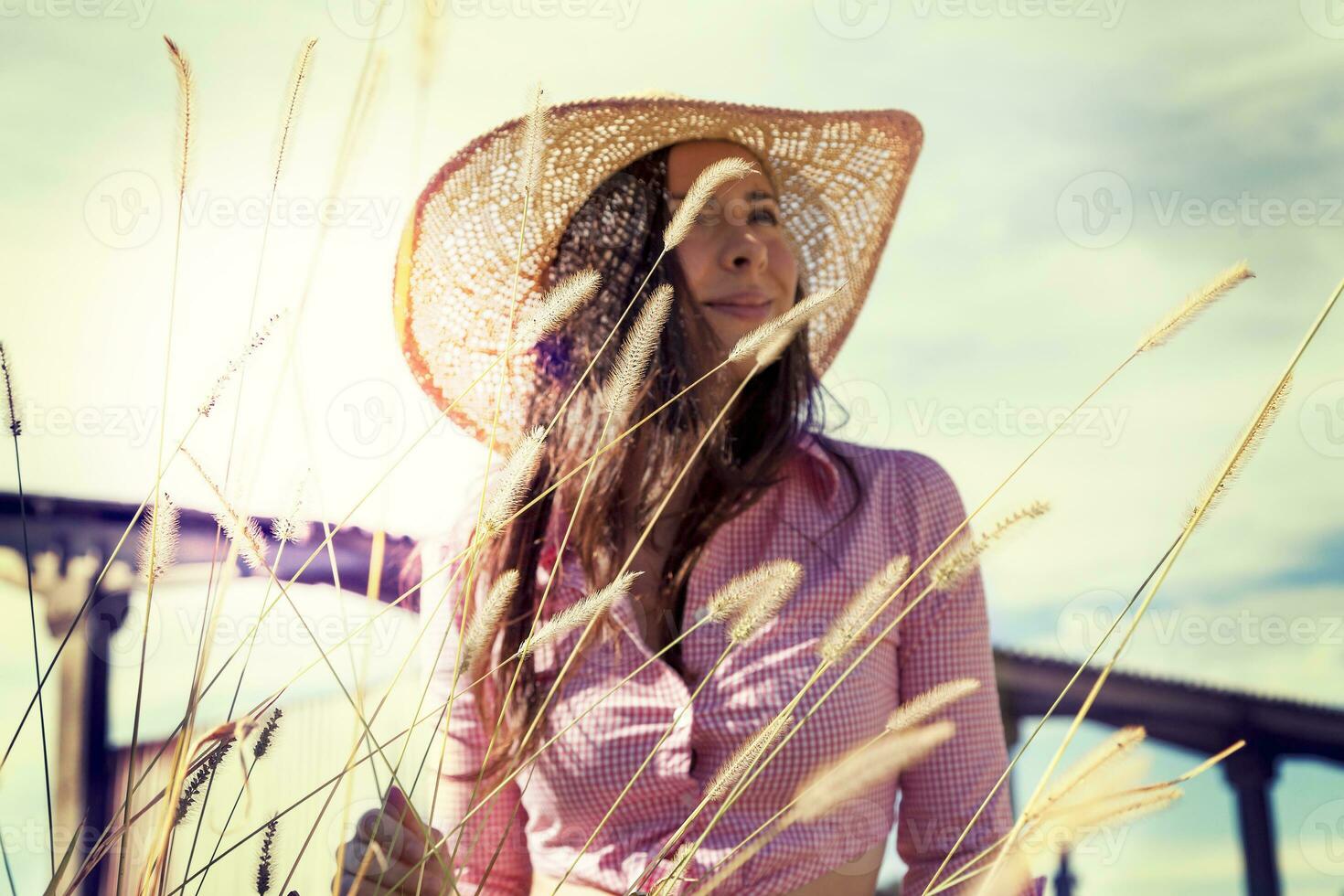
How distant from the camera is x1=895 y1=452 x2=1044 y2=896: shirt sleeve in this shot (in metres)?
1.61

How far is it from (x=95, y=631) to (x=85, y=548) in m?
0.47

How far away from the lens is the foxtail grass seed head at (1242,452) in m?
0.57

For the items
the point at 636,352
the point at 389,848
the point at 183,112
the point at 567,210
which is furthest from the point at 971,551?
the point at 567,210

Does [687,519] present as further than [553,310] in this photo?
Yes

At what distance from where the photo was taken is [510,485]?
27.4 inches

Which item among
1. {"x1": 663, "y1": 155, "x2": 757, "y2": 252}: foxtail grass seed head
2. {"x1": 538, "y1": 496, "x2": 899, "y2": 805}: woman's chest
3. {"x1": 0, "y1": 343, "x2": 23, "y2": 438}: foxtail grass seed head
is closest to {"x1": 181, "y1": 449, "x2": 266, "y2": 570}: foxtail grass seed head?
{"x1": 0, "y1": 343, "x2": 23, "y2": 438}: foxtail grass seed head

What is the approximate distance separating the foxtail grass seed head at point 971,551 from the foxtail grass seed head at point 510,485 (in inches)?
10.5

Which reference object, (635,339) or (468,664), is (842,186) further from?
(468,664)

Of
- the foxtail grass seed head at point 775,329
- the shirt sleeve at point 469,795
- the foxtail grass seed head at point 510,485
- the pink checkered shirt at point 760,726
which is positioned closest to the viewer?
the foxtail grass seed head at point 510,485

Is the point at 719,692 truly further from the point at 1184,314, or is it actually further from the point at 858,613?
the point at 1184,314

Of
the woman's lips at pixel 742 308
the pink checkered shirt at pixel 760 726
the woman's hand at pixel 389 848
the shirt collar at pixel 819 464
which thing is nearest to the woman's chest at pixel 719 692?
the pink checkered shirt at pixel 760 726

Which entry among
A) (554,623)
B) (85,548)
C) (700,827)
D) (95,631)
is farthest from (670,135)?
(95,631)

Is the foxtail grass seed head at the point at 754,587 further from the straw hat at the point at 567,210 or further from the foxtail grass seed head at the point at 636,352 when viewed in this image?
the straw hat at the point at 567,210

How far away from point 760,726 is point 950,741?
0.30 metres
